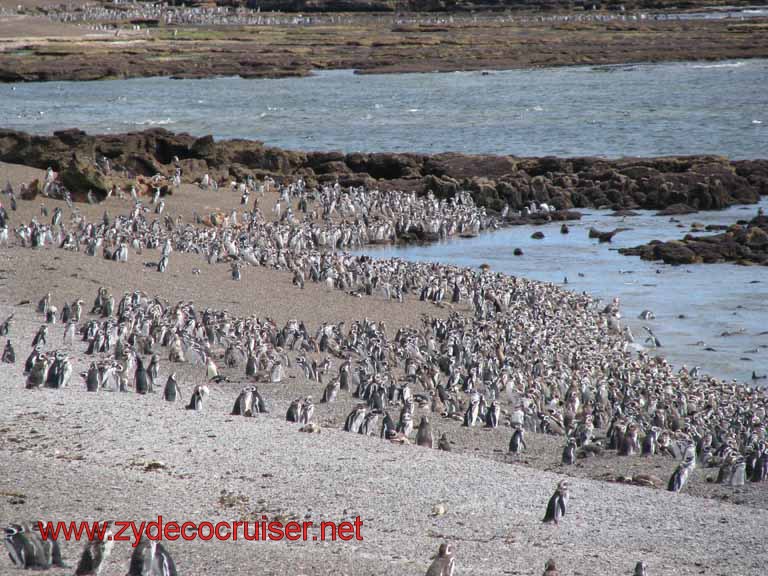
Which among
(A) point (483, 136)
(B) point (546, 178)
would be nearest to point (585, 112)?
(A) point (483, 136)

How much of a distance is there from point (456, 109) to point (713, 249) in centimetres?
3560

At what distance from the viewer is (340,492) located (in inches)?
384

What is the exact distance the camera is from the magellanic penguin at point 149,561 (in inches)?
275

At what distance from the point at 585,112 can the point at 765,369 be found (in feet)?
140

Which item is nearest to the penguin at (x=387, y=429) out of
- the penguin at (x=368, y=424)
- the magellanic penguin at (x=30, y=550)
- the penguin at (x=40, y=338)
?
the penguin at (x=368, y=424)

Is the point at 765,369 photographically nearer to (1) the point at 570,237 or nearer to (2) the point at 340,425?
(2) the point at 340,425

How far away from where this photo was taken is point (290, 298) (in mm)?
20781

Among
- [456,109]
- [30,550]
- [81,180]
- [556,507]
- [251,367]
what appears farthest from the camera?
[456,109]

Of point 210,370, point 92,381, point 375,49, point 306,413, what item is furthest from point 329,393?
point 375,49

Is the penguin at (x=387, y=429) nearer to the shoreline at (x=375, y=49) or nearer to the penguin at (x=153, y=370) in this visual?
the penguin at (x=153, y=370)

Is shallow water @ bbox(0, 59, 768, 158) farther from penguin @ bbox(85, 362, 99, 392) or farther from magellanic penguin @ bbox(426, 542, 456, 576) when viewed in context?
magellanic penguin @ bbox(426, 542, 456, 576)

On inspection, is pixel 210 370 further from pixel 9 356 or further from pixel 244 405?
pixel 9 356

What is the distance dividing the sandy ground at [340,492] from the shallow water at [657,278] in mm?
7773

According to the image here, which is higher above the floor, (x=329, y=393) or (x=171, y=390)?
(x=171, y=390)
